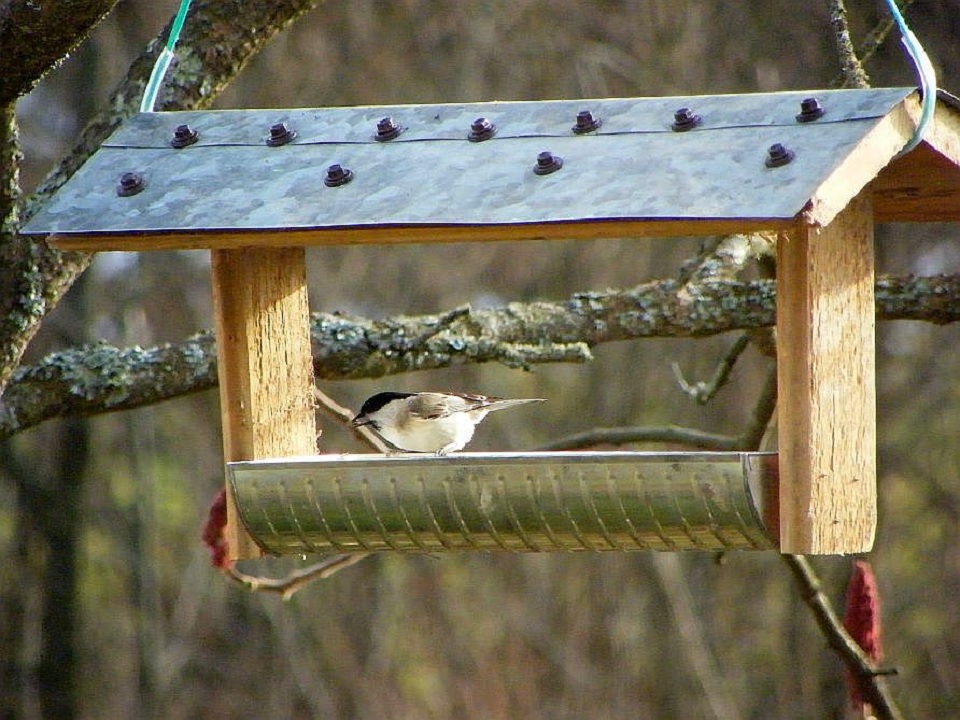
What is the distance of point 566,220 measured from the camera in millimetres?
2203

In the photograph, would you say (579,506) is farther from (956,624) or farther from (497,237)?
(956,624)

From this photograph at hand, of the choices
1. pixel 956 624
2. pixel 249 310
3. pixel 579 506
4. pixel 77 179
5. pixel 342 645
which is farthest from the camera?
pixel 342 645

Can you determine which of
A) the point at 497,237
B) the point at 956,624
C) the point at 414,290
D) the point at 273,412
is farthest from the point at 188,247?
the point at 956,624

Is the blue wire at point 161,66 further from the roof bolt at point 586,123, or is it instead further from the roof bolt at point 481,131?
the roof bolt at point 586,123

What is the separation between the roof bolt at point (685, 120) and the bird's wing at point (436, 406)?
3.04 feet

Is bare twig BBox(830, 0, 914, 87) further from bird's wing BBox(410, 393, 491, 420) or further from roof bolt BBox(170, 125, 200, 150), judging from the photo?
roof bolt BBox(170, 125, 200, 150)

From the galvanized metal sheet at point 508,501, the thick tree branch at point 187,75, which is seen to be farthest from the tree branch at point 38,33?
the galvanized metal sheet at point 508,501

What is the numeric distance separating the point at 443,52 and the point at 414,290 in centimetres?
144

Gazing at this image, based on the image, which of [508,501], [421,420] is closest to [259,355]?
[421,420]

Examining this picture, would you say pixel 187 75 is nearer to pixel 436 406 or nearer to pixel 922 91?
pixel 436 406

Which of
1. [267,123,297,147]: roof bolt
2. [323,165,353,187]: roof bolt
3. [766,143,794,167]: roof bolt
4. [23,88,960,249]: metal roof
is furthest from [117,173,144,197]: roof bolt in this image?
[766,143,794,167]: roof bolt

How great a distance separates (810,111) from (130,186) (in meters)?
1.20

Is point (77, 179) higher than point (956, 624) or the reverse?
higher

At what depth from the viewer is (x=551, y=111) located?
2613mm
